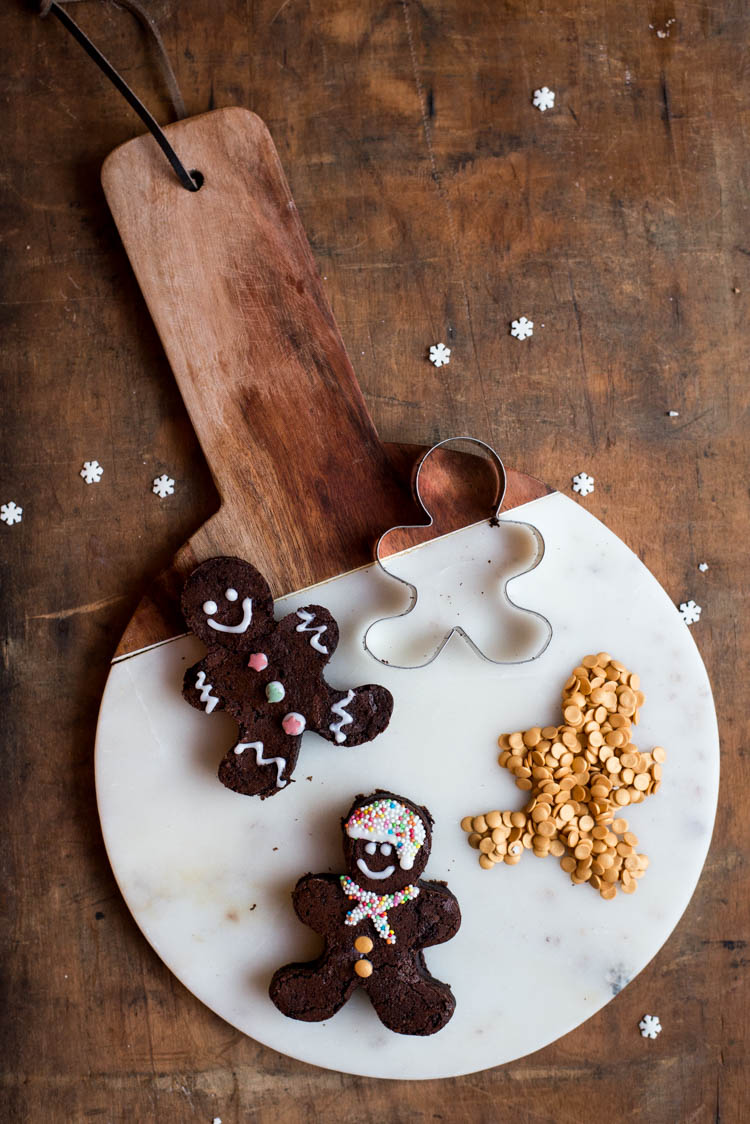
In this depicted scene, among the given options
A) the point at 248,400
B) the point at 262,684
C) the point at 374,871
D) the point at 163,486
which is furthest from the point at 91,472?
the point at 374,871

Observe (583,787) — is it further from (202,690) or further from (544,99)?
(544,99)

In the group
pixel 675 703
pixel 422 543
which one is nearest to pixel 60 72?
pixel 422 543

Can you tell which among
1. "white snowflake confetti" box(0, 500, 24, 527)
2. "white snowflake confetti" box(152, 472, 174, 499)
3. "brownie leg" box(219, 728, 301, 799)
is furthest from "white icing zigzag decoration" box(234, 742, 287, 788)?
"white snowflake confetti" box(0, 500, 24, 527)

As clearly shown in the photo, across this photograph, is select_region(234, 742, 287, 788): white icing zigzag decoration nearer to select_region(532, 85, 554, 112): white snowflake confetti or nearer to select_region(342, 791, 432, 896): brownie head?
select_region(342, 791, 432, 896): brownie head

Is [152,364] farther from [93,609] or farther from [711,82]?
[711,82]

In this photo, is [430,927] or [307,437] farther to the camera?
[307,437]

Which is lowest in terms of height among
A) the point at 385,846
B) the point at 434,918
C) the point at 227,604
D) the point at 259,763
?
the point at 434,918
